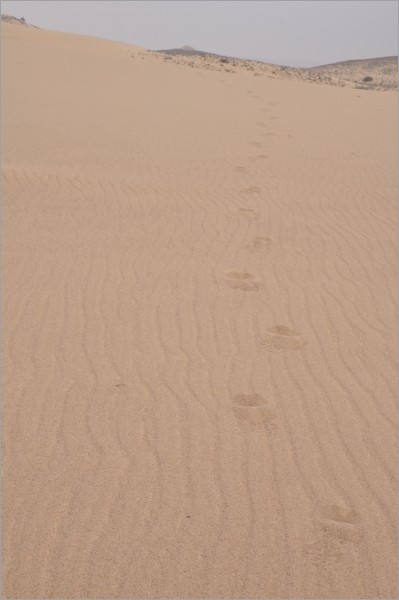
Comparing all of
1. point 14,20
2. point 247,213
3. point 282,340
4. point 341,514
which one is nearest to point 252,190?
point 247,213

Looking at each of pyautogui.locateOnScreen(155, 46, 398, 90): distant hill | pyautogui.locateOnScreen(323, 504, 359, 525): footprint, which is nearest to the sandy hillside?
pyautogui.locateOnScreen(323, 504, 359, 525): footprint

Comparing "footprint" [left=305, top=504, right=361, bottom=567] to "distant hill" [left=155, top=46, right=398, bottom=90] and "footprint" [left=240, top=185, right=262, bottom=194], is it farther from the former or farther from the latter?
"distant hill" [left=155, top=46, right=398, bottom=90]

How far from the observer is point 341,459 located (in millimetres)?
3238

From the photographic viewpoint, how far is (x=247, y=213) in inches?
281

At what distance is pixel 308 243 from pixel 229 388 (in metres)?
2.92

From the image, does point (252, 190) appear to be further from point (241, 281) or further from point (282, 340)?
point (282, 340)

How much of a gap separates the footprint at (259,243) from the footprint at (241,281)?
0.66 meters

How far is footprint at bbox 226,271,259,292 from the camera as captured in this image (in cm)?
517

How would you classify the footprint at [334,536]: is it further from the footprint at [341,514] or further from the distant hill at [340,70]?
the distant hill at [340,70]

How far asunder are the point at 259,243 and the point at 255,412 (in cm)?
287

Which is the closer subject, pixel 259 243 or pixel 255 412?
pixel 255 412

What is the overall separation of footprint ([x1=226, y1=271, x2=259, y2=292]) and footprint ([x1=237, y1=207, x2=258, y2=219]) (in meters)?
1.71

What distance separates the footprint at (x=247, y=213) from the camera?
277 inches

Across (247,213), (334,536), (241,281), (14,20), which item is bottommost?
(334,536)
